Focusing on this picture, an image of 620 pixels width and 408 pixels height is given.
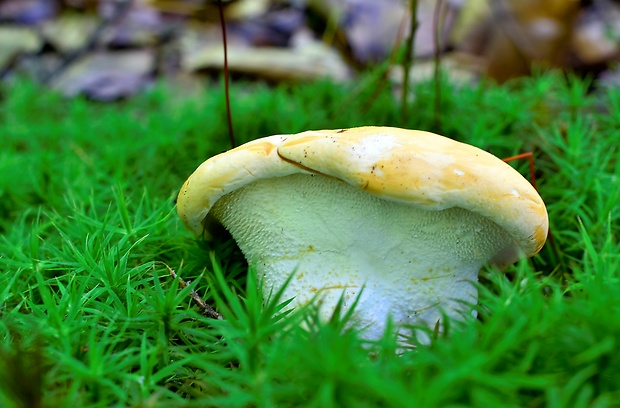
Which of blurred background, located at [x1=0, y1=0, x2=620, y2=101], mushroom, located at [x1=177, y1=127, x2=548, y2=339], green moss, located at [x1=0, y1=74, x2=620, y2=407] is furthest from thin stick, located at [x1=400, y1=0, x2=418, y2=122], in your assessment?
blurred background, located at [x1=0, y1=0, x2=620, y2=101]

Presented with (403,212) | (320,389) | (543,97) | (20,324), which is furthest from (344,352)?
(543,97)

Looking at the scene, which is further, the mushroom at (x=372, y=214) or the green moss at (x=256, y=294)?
the mushroom at (x=372, y=214)

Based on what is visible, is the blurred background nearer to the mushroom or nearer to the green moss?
the green moss

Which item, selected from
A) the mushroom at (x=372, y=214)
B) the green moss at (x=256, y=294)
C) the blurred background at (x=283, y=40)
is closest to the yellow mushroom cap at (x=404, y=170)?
the mushroom at (x=372, y=214)

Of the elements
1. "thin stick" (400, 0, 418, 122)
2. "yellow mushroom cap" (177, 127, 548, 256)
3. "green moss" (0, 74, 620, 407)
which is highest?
"thin stick" (400, 0, 418, 122)

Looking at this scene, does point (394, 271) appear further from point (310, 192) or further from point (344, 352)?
point (344, 352)

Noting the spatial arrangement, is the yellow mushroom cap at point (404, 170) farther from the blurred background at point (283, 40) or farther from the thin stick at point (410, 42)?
the blurred background at point (283, 40)

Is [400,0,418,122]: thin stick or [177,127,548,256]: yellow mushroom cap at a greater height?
[400,0,418,122]: thin stick
